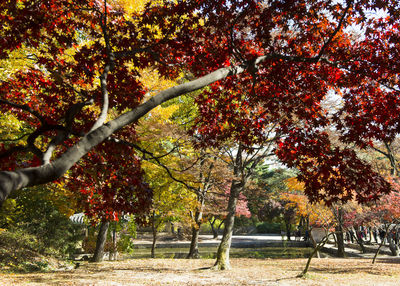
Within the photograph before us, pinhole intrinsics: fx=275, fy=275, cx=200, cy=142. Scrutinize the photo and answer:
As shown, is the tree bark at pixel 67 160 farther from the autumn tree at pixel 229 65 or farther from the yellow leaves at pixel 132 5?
the yellow leaves at pixel 132 5

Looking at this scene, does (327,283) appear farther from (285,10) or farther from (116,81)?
(116,81)

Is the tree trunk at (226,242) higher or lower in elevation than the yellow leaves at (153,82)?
lower

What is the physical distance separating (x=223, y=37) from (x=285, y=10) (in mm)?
1472

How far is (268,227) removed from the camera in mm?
38188

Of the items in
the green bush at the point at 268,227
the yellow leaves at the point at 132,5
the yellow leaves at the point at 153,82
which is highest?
the yellow leaves at the point at 132,5

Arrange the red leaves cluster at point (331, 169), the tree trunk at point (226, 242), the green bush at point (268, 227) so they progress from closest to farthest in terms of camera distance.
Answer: the red leaves cluster at point (331, 169) → the tree trunk at point (226, 242) → the green bush at point (268, 227)

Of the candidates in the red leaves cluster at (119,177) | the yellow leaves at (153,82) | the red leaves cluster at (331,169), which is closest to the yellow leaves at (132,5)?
the yellow leaves at (153,82)

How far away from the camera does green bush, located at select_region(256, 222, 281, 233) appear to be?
37.8 metres

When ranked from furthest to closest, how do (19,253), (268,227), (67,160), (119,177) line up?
1. (268,227)
2. (19,253)
3. (119,177)
4. (67,160)

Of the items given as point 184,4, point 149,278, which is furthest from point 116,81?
point 149,278

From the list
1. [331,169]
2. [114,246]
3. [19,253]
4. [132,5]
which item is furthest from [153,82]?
[114,246]

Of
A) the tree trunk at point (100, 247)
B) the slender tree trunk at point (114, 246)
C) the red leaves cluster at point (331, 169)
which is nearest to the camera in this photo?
the red leaves cluster at point (331, 169)

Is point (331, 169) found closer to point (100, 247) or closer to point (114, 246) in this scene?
point (100, 247)

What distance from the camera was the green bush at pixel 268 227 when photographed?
37812 mm
